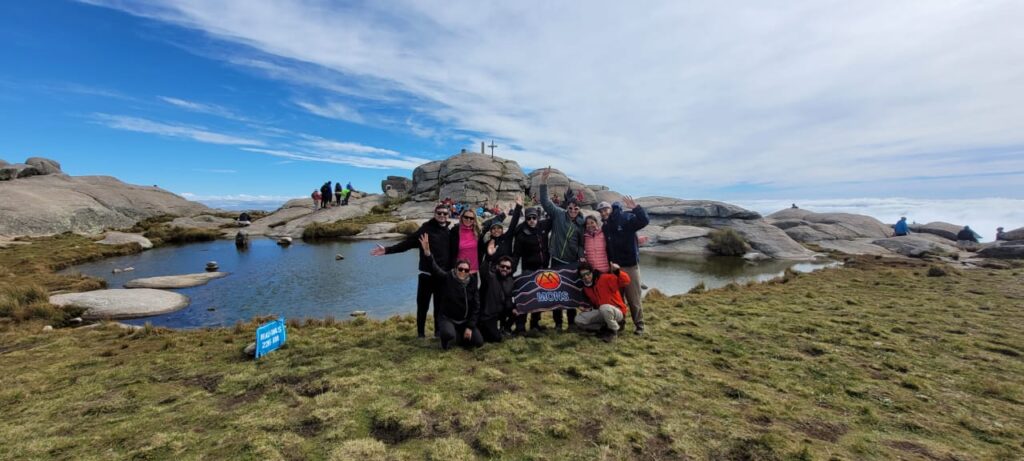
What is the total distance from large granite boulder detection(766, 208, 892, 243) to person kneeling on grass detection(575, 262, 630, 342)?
53.8 m

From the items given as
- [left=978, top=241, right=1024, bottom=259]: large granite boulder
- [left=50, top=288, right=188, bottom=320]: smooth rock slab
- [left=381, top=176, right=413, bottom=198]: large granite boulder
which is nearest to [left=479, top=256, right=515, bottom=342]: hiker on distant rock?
[left=50, top=288, right=188, bottom=320]: smooth rock slab

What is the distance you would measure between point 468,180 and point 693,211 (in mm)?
37387

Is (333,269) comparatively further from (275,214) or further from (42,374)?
(275,214)

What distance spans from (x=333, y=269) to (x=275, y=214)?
37534mm

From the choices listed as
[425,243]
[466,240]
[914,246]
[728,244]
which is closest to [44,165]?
[425,243]

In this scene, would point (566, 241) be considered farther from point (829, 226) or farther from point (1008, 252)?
point (829, 226)

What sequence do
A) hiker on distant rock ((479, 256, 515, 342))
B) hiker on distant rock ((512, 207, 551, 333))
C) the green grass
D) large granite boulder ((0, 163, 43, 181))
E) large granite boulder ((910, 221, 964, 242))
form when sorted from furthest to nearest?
large granite boulder ((910, 221, 964, 242)), large granite boulder ((0, 163, 43, 181)), hiker on distant rock ((512, 207, 551, 333)), hiker on distant rock ((479, 256, 515, 342)), the green grass

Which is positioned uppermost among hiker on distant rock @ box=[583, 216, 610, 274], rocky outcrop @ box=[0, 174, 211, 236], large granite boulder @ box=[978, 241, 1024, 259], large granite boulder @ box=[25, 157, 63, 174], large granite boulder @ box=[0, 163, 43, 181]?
large granite boulder @ box=[25, 157, 63, 174]

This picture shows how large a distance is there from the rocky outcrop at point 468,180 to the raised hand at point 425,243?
184 feet

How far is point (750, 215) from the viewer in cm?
4919

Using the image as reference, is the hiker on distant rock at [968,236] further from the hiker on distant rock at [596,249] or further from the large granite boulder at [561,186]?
the hiker on distant rock at [596,249]

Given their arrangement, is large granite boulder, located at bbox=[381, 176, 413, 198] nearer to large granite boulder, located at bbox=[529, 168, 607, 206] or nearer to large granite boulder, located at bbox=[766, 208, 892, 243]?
large granite boulder, located at bbox=[529, 168, 607, 206]

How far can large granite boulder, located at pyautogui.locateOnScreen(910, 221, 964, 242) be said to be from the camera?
5552 cm

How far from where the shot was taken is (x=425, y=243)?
30.1 ft
